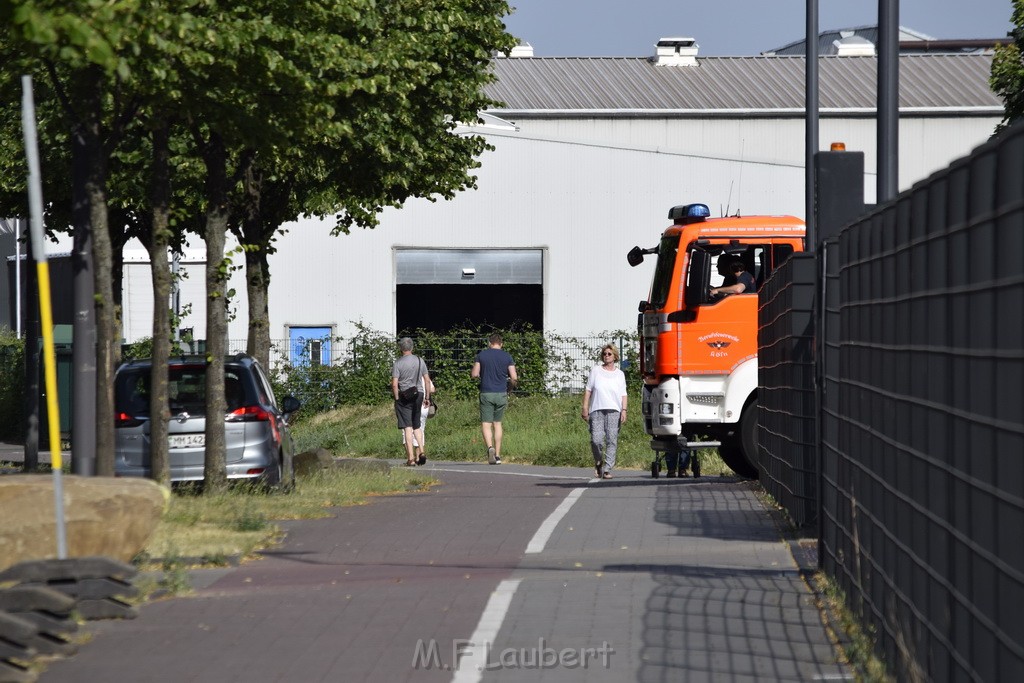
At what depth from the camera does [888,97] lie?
37.7ft

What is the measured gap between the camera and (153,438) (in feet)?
46.8

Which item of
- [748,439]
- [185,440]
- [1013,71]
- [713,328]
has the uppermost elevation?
[1013,71]

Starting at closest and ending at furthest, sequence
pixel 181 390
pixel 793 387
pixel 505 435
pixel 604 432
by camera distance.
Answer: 1. pixel 793 387
2. pixel 181 390
3. pixel 604 432
4. pixel 505 435

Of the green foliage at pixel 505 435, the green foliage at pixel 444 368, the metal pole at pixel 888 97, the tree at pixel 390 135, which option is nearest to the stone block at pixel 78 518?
the metal pole at pixel 888 97

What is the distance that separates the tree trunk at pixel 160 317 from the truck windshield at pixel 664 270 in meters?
5.73

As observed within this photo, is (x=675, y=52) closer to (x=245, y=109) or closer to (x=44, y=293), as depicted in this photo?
(x=245, y=109)

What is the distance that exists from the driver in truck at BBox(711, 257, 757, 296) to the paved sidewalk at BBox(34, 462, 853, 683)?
4.44 m

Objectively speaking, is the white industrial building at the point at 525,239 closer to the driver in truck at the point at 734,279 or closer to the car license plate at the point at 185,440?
the driver in truck at the point at 734,279

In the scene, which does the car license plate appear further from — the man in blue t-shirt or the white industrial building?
the white industrial building

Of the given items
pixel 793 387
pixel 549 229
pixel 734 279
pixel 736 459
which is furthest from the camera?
pixel 549 229

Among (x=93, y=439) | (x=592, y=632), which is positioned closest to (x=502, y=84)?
(x=93, y=439)

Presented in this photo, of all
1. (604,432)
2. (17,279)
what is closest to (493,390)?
(604,432)

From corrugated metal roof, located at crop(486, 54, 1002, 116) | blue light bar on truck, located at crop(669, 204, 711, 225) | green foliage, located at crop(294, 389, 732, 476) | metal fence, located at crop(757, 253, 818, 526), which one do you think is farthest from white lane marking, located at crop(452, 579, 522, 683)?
corrugated metal roof, located at crop(486, 54, 1002, 116)

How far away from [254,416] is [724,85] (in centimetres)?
4394
